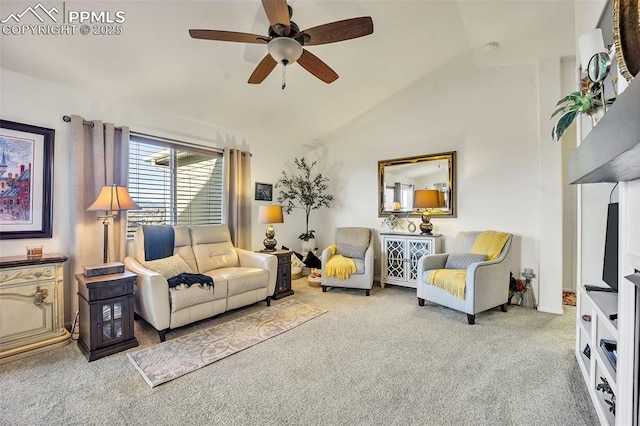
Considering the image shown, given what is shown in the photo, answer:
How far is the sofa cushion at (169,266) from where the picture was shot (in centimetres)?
282

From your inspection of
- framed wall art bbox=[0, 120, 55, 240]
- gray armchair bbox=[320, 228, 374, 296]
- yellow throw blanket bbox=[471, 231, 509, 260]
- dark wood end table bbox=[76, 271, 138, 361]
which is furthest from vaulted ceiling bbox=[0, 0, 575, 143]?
yellow throw blanket bbox=[471, 231, 509, 260]

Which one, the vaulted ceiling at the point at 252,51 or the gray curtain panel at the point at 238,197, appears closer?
the vaulted ceiling at the point at 252,51

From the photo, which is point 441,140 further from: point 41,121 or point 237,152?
point 41,121

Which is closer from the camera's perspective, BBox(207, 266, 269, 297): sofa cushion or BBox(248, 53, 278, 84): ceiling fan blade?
BBox(248, 53, 278, 84): ceiling fan blade

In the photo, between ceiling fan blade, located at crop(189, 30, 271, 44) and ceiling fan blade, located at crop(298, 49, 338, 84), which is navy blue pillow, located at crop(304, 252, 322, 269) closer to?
ceiling fan blade, located at crop(298, 49, 338, 84)

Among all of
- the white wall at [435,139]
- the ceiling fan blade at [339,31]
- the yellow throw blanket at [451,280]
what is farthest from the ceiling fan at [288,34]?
the yellow throw blanket at [451,280]

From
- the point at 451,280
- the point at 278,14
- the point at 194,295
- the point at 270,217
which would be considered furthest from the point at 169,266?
the point at 451,280

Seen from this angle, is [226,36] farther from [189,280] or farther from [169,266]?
[169,266]

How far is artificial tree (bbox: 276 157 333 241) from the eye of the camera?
4.98m

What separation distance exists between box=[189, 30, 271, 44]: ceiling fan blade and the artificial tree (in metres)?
2.98

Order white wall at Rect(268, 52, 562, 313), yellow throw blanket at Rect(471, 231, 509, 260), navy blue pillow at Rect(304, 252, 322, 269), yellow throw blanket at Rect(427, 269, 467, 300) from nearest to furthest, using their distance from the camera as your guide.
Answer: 1. yellow throw blanket at Rect(427, 269, 467, 300)
2. yellow throw blanket at Rect(471, 231, 509, 260)
3. white wall at Rect(268, 52, 562, 313)
4. navy blue pillow at Rect(304, 252, 322, 269)

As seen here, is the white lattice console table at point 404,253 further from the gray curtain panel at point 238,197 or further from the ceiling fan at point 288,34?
the ceiling fan at point 288,34

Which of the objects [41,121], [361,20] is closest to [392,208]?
[361,20]

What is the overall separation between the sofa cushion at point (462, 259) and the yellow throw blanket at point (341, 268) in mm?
1201
